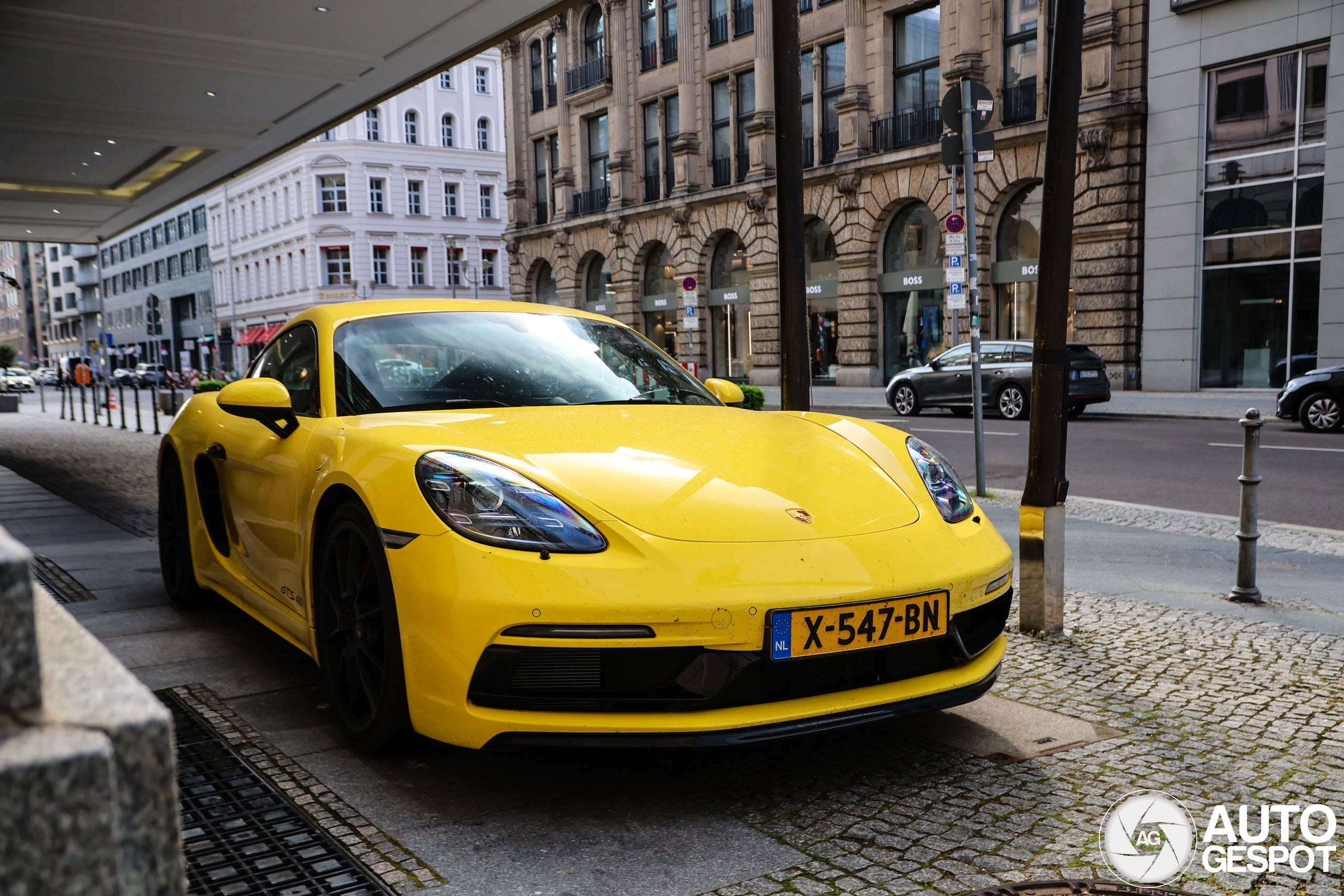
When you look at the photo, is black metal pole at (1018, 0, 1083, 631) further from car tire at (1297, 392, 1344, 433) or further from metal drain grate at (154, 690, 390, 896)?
car tire at (1297, 392, 1344, 433)

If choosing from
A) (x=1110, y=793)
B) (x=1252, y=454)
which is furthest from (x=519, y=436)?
(x=1252, y=454)

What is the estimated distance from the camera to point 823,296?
107 feet

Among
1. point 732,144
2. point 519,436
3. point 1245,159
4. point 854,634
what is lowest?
point 854,634

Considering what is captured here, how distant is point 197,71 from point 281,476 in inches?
444

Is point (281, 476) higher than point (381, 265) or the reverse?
the reverse

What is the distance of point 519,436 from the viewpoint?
3102 millimetres

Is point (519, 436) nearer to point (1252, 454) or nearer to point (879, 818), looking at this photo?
point (879, 818)

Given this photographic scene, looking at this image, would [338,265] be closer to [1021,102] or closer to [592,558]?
[1021,102]

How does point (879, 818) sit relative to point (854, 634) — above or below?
below

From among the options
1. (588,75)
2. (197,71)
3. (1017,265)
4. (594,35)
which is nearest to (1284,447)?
(197,71)

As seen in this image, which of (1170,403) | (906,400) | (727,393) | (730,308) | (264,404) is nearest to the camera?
(264,404)

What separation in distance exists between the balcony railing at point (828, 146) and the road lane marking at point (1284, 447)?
20700 mm

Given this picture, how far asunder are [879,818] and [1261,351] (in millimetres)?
23408

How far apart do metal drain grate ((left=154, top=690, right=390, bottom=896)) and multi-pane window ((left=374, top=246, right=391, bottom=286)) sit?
5996cm
